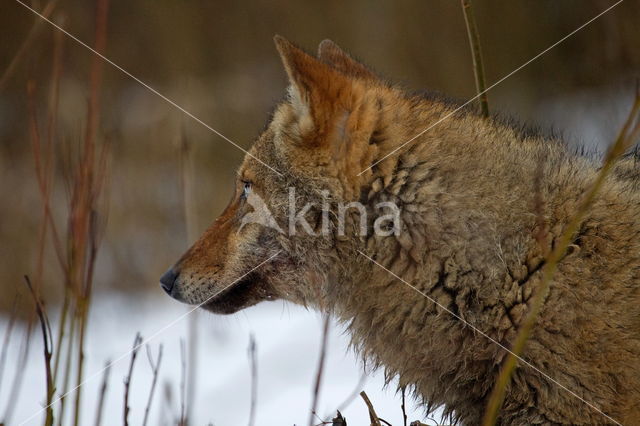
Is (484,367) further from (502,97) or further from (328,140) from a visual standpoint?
(502,97)

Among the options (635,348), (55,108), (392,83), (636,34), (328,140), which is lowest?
(55,108)

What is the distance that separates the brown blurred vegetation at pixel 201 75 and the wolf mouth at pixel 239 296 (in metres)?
5.40

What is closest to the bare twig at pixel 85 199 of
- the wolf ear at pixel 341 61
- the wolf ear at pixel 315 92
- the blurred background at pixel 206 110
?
the wolf ear at pixel 315 92

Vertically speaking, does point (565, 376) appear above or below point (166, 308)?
below

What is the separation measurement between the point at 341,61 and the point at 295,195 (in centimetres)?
96

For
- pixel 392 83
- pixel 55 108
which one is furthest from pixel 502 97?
pixel 55 108

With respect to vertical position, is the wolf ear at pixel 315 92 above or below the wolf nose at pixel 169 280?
above

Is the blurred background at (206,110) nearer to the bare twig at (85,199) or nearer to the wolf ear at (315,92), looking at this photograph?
the wolf ear at (315,92)

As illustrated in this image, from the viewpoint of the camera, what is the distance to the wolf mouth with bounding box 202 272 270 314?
3.43 metres

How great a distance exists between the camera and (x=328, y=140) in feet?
10.2

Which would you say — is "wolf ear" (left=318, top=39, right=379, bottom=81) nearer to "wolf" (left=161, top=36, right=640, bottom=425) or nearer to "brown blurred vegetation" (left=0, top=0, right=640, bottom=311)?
"wolf" (left=161, top=36, right=640, bottom=425)

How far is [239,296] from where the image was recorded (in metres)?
3.48

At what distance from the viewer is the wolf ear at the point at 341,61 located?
3.76 m

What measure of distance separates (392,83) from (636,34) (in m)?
4.90
